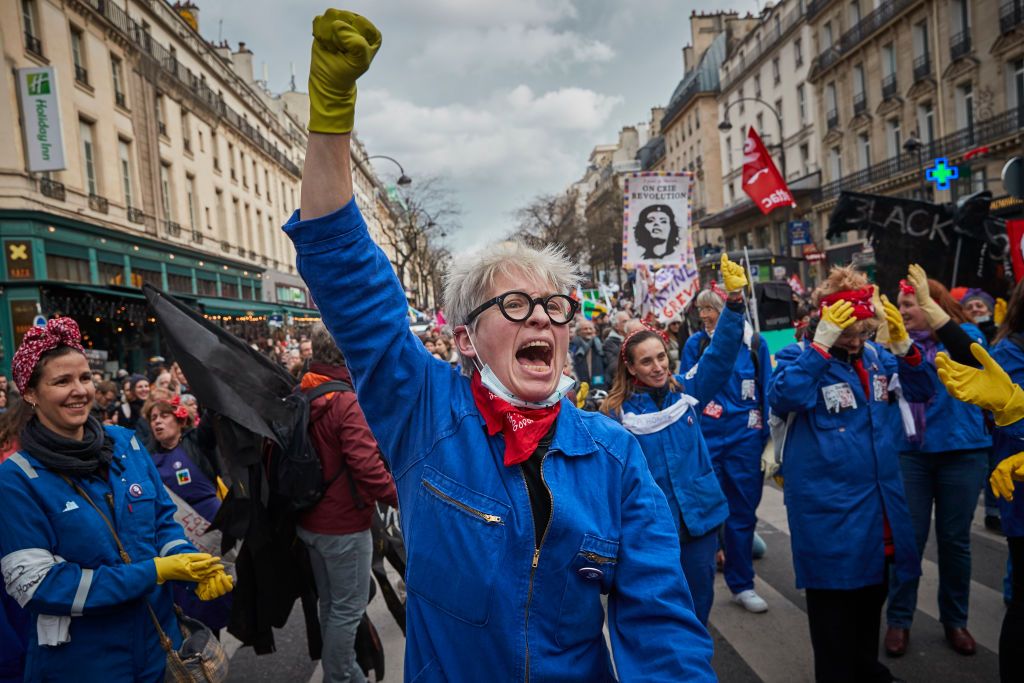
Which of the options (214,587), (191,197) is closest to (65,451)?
(214,587)

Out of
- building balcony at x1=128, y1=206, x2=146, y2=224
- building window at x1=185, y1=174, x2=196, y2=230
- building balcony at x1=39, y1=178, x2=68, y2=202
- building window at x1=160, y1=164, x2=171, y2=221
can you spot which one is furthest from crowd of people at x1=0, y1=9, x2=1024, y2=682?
building window at x1=185, y1=174, x2=196, y2=230

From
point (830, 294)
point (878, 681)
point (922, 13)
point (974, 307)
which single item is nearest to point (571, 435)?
point (830, 294)

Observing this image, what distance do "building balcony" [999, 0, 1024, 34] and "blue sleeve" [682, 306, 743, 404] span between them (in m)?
26.0

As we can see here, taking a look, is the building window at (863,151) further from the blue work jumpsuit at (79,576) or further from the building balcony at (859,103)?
the blue work jumpsuit at (79,576)

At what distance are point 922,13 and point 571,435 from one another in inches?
1329

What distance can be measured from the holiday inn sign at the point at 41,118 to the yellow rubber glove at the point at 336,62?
19.7 meters

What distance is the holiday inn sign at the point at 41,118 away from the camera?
16812 millimetres

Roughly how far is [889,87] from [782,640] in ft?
108

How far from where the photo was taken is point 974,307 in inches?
253

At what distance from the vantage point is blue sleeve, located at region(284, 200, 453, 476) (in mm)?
1548

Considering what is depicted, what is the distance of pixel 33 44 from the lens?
1853 centimetres

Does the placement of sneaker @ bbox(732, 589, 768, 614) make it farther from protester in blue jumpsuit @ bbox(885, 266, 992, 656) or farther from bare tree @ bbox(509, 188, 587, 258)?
bare tree @ bbox(509, 188, 587, 258)

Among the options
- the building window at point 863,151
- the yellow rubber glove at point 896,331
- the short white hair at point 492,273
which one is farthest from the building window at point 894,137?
the short white hair at point 492,273

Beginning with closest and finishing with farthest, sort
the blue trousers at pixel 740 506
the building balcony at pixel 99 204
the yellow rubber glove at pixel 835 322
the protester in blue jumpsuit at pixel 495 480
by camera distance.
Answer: the protester in blue jumpsuit at pixel 495 480
the yellow rubber glove at pixel 835 322
the blue trousers at pixel 740 506
the building balcony at pixel 99 204
